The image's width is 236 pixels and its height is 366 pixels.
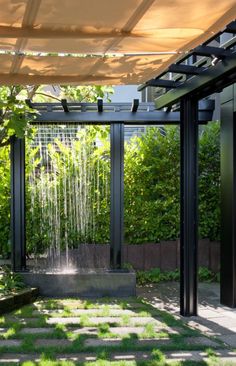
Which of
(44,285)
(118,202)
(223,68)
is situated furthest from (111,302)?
(223,68)

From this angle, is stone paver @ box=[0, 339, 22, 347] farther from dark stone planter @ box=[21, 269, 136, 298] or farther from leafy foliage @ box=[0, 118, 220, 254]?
leafy foliage @ box=[0, 118, 220, 254]

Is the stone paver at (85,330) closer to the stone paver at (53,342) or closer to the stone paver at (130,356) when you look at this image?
the stone paver at (53,342)

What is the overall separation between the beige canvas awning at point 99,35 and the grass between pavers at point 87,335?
270 centimetres

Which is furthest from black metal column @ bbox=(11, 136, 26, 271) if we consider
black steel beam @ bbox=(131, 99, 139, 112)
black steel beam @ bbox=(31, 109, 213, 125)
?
black steel beam @ bbox=(131, 99, 139, 112)

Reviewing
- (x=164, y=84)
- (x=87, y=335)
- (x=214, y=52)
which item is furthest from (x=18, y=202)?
(x=214, y=52)

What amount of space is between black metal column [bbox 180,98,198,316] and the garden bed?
2.33 metres

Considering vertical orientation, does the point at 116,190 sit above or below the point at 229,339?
above

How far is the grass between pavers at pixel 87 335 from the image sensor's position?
18.0 feet

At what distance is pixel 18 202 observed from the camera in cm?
914

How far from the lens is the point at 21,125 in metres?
7.19

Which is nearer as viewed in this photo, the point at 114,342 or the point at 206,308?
the point at 114,342

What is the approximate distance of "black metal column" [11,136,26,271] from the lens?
30.0ft

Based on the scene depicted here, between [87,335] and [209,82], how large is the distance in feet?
10.7

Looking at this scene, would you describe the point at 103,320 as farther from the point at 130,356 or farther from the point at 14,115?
the point at 14,115
